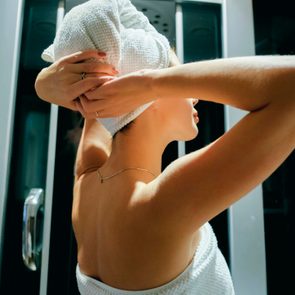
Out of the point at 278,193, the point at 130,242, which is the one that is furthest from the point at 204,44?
the point at 130,242

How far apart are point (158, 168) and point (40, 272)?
0.68 m

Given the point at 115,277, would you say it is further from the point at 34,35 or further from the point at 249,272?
the point at 34,35

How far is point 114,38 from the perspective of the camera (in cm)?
58

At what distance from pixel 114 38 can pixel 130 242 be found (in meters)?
0.41

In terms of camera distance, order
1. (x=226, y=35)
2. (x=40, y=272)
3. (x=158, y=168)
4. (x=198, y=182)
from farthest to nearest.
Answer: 1. (x=226, y=35)
2. (x=40, y=272)
3. (x=158, y=168)
4. (x=198, y=182)

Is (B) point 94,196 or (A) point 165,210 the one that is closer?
(A) point 165,210

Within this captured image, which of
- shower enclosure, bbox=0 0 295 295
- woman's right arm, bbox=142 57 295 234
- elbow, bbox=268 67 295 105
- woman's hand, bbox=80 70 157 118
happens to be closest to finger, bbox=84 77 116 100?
woman's hand, bbox=80 70 157 118

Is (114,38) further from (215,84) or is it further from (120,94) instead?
(215,84)

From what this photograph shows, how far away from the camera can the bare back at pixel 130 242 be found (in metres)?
0.55

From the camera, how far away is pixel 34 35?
1130 millimetres

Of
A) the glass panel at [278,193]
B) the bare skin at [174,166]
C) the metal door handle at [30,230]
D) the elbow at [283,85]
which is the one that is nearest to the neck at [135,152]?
the bare skin at [174,166]

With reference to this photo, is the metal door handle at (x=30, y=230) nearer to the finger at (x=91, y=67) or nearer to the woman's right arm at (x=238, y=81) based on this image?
the finger at (x=91, y=67)

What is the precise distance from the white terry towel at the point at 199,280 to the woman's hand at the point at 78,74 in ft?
1.35

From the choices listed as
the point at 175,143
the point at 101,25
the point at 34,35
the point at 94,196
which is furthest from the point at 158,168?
the point at 34,35
